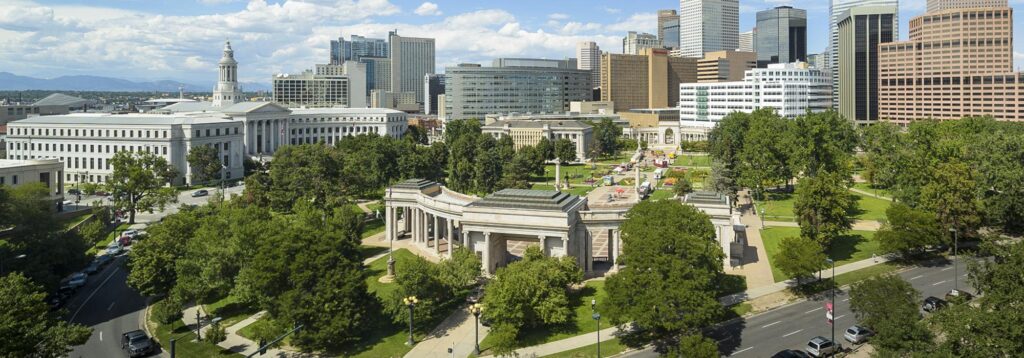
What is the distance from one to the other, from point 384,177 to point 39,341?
286ft

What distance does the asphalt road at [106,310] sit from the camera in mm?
59250

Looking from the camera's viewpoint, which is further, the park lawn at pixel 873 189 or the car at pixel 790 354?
the park lawn at pixel 873 189

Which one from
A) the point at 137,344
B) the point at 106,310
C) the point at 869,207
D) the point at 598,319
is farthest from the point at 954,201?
the point at 106,310

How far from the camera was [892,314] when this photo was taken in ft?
158

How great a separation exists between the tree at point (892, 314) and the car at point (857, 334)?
1294 mm

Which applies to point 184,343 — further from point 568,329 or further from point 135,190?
point 135,190

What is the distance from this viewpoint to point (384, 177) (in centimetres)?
13288

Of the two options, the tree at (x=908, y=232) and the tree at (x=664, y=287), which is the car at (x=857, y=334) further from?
the tree at (x=908, y=232)

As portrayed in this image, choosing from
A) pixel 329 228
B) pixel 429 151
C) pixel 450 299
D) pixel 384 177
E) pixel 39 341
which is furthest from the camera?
pixel 429 151

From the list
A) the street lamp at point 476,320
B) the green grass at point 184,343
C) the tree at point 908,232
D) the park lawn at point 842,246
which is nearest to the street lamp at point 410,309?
the street lamp at point 476,320

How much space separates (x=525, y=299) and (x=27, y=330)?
3378 cm

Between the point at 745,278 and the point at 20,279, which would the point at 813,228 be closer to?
the point at 745,278

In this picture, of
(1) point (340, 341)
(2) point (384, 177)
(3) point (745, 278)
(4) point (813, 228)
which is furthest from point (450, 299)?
(2) point (384, 177)

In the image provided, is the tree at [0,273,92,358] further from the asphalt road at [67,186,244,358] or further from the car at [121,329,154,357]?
the asphalt road at [67,186,244,358]
